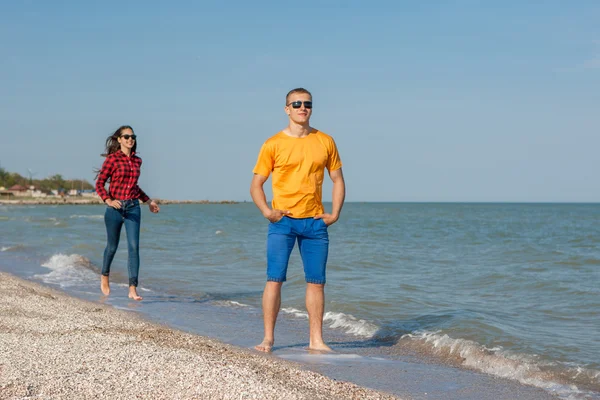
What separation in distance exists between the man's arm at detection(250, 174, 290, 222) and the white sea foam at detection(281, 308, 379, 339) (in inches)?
92.8

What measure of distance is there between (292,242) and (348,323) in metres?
2.55

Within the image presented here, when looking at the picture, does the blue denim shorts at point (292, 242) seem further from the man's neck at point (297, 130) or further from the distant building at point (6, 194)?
the distant building at point (6, 194)

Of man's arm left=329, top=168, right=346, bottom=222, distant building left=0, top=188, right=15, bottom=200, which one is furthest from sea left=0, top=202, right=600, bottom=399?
distant building left=0, top=188, right=15, bottom=200

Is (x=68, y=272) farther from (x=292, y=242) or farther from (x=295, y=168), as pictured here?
(x=295, y=168)

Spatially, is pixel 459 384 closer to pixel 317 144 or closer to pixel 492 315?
pixel 317 144

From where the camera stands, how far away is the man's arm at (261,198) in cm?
539

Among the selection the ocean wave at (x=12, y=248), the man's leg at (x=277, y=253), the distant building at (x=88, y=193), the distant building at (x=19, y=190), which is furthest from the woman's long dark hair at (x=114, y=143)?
the distant building at (x=88, y=193)

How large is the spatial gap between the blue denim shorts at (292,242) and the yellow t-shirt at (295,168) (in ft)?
0.28

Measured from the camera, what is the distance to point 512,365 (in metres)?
5.98

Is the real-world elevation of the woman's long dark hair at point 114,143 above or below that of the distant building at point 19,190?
above

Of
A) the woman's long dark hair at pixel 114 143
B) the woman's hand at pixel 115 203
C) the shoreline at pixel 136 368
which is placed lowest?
the shoreline at pixel 136 368

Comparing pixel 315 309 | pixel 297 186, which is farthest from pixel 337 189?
pixel 315 309

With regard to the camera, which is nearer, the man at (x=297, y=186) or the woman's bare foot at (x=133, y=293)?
the man at (x=297, y=186)

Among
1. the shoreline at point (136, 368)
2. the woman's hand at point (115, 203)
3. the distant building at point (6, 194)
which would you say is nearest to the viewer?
the shoreline at point (136, 368)
